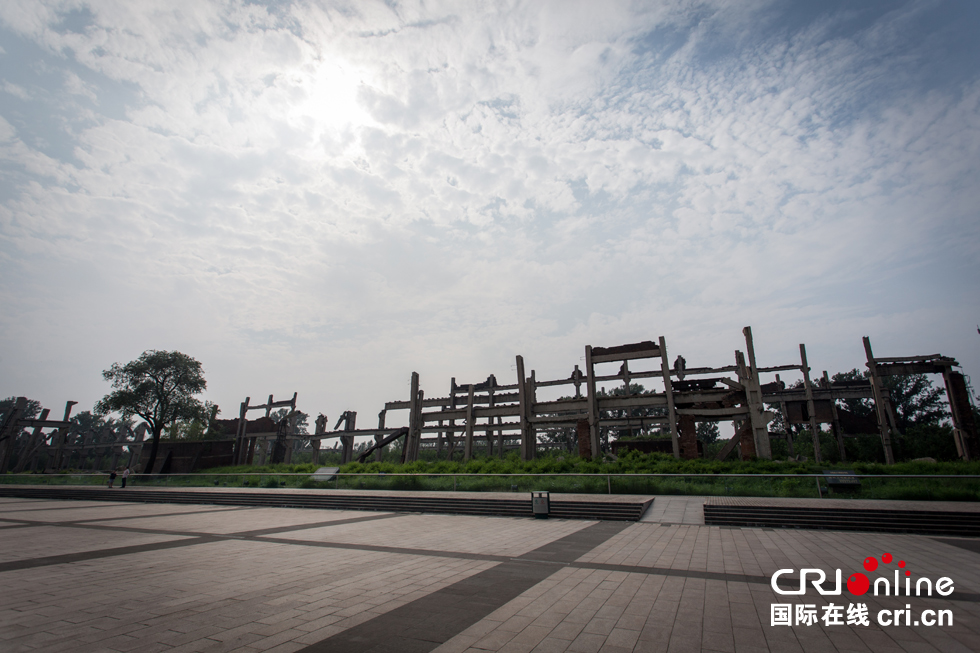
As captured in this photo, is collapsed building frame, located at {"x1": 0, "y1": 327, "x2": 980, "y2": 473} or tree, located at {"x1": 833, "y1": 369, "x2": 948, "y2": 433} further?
tree, located at {"x1": 833, "y1": 369, "x2": 948, "y2": 433}

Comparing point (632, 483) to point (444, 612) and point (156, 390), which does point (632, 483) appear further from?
point (156, 390)

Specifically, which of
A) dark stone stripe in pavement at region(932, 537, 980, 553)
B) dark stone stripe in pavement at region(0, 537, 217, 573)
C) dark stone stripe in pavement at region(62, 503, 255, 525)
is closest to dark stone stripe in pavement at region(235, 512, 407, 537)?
dark stone stripe in pavement at region(0, 537, 217, 573)

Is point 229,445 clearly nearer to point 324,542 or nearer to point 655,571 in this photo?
point 324,542

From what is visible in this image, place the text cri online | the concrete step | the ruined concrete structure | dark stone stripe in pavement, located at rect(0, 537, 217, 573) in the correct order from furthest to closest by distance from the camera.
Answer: the ruined concrete structure
the concrete step
dark stone stripe in pavement, located at rect(0, 537, 217, 573)
the text cri online

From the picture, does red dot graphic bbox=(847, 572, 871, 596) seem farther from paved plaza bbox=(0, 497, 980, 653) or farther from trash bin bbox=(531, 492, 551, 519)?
trash bin bbox=(531, 492, 551, 519)

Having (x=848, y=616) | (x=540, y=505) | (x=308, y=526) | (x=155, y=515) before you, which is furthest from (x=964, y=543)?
(x=155, y=515)

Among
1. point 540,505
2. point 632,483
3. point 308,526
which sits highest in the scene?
point 632,483

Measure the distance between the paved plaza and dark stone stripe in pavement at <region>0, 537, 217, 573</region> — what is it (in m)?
0.07

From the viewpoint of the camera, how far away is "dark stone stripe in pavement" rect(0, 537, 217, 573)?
8.03 metres

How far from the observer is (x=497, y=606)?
222 inches

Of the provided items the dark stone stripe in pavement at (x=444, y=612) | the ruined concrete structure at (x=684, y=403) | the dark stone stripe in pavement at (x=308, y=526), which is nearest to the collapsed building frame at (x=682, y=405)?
the ruined concrete structure at (x=684, y=403)

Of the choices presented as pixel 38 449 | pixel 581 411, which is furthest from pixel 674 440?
pixel 38 449

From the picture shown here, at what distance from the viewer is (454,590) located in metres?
6.38

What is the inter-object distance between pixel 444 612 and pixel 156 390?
47481 mm
